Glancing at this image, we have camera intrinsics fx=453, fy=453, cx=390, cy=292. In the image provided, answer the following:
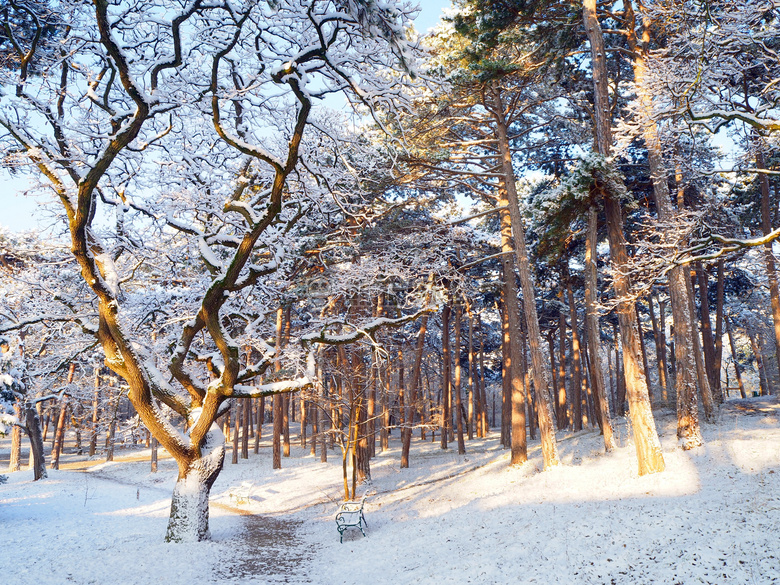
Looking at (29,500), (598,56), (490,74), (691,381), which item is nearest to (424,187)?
(490,74)

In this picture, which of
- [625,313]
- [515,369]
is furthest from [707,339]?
[625,313]

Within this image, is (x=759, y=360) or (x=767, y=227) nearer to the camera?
(x=767, y=227)

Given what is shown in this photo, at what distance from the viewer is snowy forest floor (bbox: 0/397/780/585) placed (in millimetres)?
6176

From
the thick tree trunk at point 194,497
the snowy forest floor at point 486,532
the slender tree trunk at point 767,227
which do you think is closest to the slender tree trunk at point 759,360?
the slender tree trunk at point 767,227

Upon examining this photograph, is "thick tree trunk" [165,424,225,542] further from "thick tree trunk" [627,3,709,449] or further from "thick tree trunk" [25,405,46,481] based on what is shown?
"thick tree trunk" [25,405,46,481]

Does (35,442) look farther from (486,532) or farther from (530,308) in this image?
(530,308)

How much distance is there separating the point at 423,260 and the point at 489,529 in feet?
28.2

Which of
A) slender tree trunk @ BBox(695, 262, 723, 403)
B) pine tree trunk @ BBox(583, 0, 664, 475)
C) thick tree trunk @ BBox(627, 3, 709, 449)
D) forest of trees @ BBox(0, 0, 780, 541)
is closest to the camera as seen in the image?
forest of trees @ BBox(0, 0, 780, 541)

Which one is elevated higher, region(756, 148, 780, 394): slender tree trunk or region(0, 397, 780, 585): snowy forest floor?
region(756, 148, 780, 394): slender tree trunk

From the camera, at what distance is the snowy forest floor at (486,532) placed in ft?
20.3

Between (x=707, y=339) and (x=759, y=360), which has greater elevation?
(x=707, y=339)

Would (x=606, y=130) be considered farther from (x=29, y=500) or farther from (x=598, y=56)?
(x=29, y=500)

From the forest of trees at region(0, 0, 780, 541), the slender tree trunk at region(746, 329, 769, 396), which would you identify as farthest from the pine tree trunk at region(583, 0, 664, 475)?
the slender tree trunk at region(746, 329, 769, 396)

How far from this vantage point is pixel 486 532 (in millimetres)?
8938
